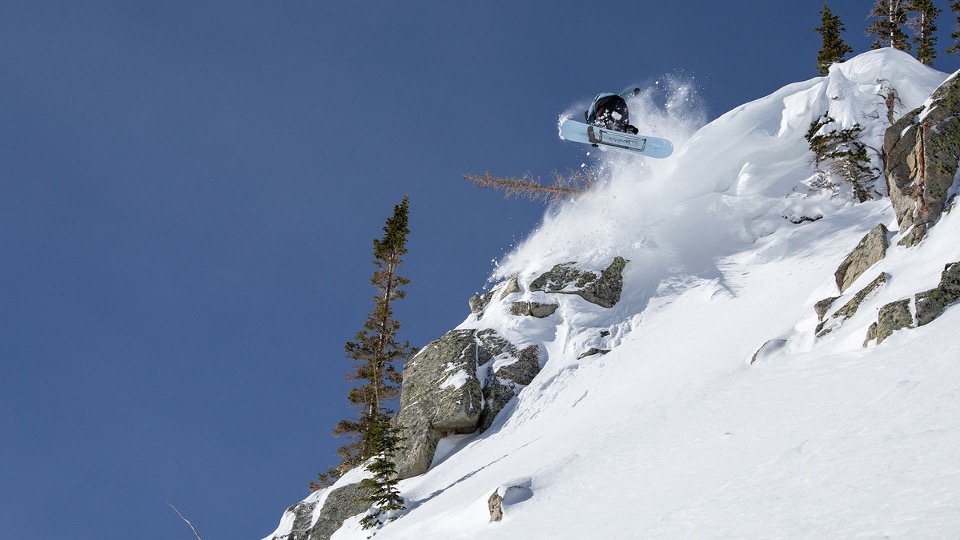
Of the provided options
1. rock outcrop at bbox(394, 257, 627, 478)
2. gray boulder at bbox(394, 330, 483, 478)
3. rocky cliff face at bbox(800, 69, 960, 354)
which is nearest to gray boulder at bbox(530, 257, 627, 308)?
rock outcrop at bbox(394, 257, 627, 478)

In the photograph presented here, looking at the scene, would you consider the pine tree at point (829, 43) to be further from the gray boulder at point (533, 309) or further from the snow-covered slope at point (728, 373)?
the gray boulder at point (533, 309)

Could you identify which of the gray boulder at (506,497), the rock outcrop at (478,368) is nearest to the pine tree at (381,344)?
the rock outcrop at (478,368)

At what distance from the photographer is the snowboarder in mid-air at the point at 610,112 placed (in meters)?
21.6

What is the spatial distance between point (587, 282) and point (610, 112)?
20.5ft

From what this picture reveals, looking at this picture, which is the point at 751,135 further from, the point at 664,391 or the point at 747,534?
the point at 747,534

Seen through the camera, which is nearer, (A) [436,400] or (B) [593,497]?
(B) [593,497]

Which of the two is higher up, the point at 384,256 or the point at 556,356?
the point at 384,256

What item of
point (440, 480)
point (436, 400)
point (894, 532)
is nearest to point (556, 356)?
point (436, 400)

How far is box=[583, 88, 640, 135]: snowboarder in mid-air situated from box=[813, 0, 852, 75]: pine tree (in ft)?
65.5

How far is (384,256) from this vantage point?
28.9 metres

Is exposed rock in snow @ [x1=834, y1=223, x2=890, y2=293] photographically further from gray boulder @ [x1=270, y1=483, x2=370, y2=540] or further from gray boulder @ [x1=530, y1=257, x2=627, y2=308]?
gray boulder @ [x1=270, y1=483, x2=370, y2=540]

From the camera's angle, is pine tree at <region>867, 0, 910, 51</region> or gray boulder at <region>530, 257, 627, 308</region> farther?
pine tree at <region>867, 0, 910, 51</region>

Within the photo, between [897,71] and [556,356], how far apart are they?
747 inches

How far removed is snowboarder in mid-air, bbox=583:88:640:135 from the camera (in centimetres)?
2158
